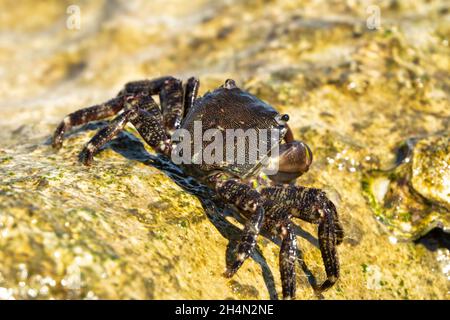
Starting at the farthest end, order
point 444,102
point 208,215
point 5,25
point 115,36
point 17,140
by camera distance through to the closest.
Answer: point 5,25
point 115,36
point 444,102
point 17,140
point 208,215

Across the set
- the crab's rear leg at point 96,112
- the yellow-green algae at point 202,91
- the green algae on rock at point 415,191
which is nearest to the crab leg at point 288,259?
the yellow-green algae at point 202,91

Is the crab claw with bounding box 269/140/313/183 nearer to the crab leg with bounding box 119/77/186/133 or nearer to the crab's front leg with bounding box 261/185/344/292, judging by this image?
the crab's front leg with bounding box 261/185/344/292

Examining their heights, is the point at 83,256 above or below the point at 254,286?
above

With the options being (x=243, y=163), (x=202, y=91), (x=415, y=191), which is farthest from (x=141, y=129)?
(x=415, y=191)

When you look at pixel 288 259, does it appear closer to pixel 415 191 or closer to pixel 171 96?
pixel 415 191

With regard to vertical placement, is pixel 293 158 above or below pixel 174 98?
below

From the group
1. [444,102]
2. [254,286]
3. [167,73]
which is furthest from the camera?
[167,73]
